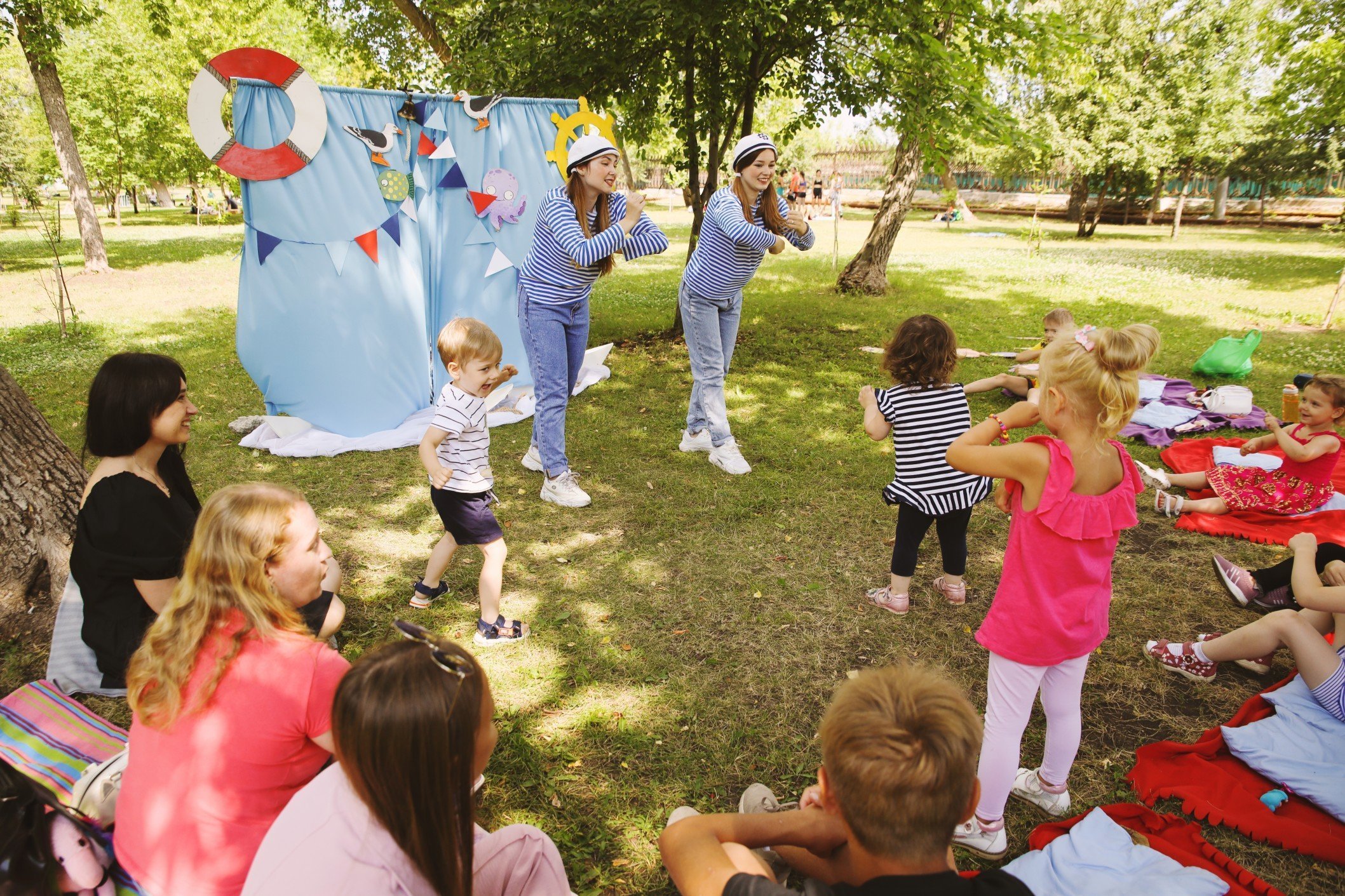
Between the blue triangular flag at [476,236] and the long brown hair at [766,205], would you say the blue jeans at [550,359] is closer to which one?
the long brown hair at [766,205]

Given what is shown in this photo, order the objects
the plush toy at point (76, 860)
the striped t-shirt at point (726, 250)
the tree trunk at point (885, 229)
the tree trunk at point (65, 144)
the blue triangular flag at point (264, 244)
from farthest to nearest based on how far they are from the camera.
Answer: the tree trunk at point (65, 144) → the tree trunk at point (885, 229) → the blue triangular flag at point (264, 244) → the striped t-shirt at point (726, 250) → the plush toy at point (76, 860)

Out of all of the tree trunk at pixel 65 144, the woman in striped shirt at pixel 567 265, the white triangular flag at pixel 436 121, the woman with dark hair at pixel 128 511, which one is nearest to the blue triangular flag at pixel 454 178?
the white triangular flag at pixel 436 121

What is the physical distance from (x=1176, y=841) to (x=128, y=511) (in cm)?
354

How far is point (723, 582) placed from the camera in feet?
12.3

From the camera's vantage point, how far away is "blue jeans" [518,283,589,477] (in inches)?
174

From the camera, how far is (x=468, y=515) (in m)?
3.12

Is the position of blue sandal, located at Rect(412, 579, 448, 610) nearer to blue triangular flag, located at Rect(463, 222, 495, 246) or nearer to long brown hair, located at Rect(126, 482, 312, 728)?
long brown hair, located at Rect(126, 482, 312, 728)

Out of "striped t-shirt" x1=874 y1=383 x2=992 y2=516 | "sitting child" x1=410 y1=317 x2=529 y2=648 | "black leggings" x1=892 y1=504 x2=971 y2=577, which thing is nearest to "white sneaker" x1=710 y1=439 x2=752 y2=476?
"black leggings" x1=892 y1=504 x2=971 y2=577

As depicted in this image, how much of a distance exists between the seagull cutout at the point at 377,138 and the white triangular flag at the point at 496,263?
109 cm

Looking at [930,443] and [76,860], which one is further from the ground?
[930,443]

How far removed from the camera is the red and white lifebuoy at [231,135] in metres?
4.79

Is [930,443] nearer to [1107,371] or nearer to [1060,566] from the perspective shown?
[1060,566]

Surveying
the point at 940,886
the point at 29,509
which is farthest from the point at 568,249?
the point at 940,886

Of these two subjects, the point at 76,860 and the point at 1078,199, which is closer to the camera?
the point at 76,860
